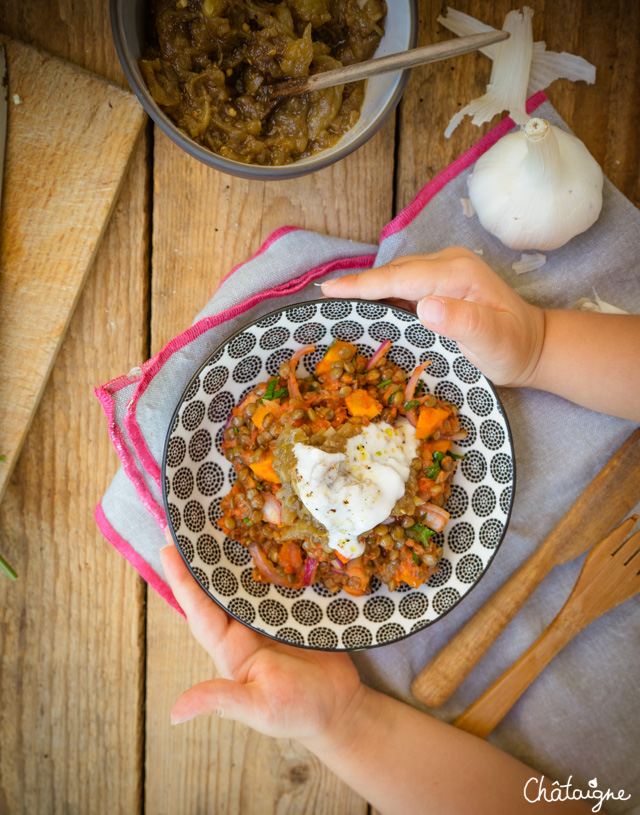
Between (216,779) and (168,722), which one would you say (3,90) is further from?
(216,779)

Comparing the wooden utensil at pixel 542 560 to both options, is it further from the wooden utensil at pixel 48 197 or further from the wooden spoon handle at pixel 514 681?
the wooden utensil at pixel 48 197

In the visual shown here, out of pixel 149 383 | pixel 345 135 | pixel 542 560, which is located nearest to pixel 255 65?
pixel 345 135

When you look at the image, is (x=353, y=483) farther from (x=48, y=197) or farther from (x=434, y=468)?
(x=48, y=197)

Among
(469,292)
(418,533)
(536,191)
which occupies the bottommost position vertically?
(418,533)

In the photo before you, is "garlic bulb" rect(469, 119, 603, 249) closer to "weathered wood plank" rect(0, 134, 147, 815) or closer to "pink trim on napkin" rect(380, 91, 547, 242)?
"pink trim on napkin" rect(380, 91, 547, 242)

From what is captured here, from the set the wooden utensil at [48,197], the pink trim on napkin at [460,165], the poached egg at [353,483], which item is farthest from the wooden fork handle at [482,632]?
the wooden utensil at [48,197]

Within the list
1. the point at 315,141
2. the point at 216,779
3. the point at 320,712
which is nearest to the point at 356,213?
the point at 315,141

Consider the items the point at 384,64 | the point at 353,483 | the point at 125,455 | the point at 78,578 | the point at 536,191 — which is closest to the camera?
the point at 384,64
